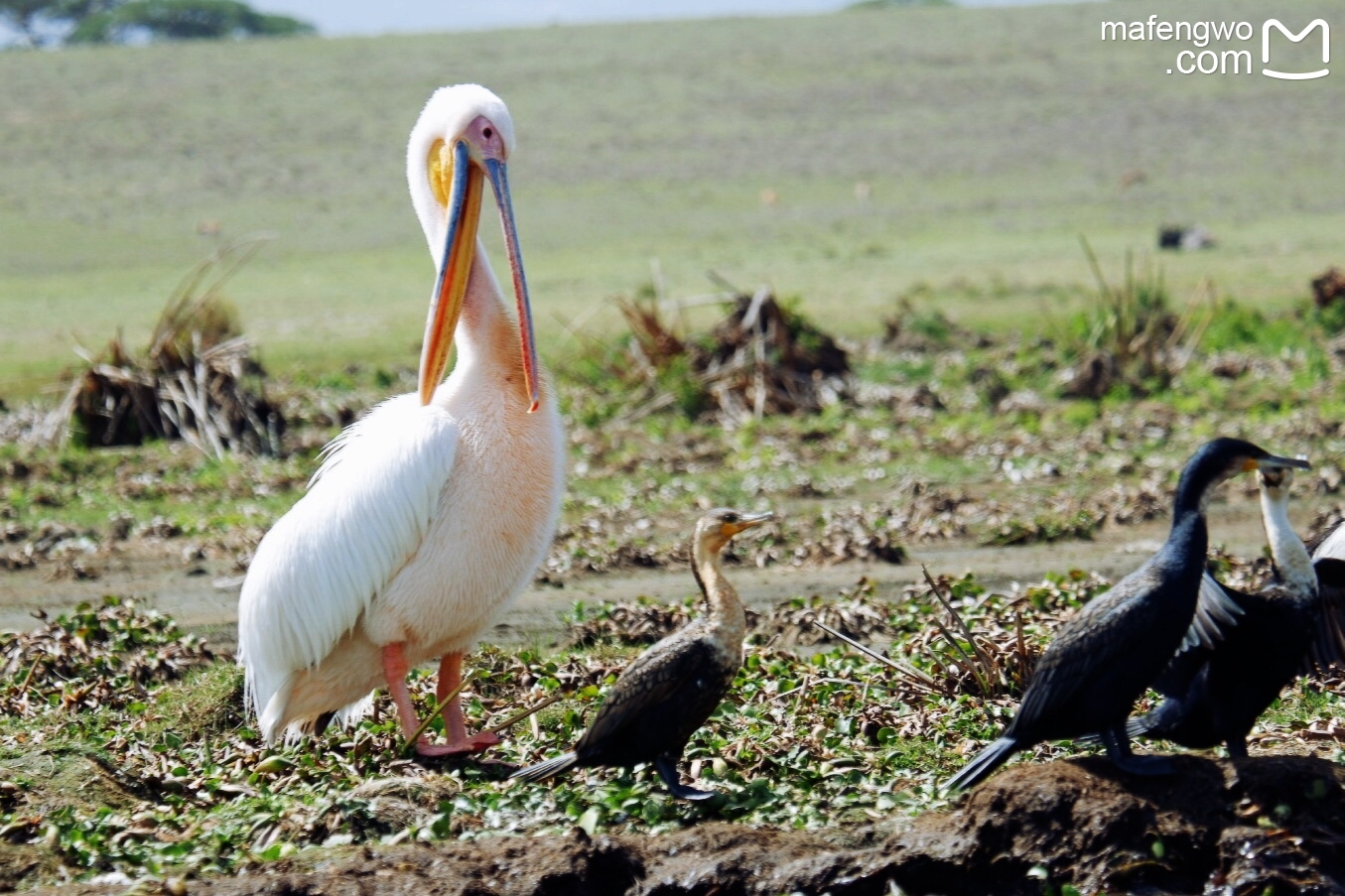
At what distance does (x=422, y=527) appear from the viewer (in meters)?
5.63

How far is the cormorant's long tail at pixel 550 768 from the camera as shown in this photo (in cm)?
511

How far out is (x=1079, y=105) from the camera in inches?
1747

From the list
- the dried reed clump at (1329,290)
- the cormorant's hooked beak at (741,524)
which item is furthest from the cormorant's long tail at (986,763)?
the dried reed clump at (1329,290)

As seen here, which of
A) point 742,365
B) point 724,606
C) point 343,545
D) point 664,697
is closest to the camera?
point 664,697

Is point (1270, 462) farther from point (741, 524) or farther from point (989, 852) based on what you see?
point (741, 524)

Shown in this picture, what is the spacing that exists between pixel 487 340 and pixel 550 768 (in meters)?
1.54

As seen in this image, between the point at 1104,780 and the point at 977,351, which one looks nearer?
the point at 1104,780

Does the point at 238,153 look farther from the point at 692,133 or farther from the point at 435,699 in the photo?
the point at 435,699

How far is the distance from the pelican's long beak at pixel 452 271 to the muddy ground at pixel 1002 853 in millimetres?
1753

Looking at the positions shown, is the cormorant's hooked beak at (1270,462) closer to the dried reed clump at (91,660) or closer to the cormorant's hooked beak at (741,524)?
the cormorant's hooked beak at (741,524)

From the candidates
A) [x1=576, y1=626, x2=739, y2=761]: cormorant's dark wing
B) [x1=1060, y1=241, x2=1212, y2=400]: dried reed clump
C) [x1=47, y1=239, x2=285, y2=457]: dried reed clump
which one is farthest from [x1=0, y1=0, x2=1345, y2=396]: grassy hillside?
[x1=576, y1=626, x2=739, y2=761]: cormorant's dark wing

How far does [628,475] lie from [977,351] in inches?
249

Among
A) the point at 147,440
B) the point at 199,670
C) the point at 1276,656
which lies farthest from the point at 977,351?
the point at 1276,656

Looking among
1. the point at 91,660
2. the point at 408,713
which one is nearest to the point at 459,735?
the point at 408,713
